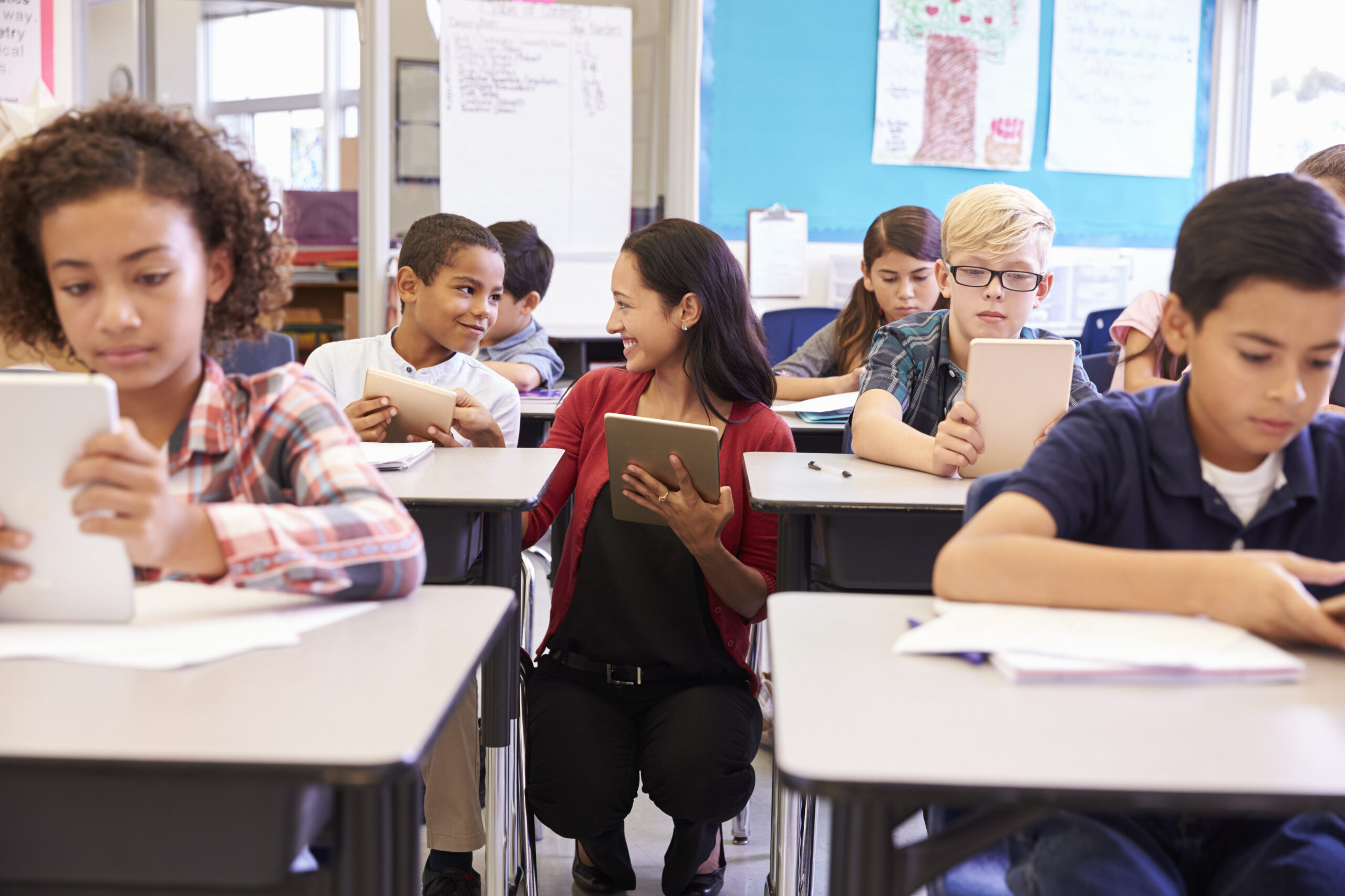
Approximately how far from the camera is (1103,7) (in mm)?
4492

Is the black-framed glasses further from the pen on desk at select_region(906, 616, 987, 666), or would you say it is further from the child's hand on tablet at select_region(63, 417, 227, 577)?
the child's hand on tablet at select_region(63, 417, 227, 577)

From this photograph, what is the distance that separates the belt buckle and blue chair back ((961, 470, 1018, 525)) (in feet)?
2.32

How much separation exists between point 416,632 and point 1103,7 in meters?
4.54

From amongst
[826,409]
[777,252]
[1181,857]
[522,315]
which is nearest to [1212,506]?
[1181,857]

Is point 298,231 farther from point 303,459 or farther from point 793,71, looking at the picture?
point 303,459

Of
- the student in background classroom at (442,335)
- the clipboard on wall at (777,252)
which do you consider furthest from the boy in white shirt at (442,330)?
the clipboard on wall at (777,252)

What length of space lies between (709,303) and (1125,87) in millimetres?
3534

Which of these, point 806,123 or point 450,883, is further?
point 806,123

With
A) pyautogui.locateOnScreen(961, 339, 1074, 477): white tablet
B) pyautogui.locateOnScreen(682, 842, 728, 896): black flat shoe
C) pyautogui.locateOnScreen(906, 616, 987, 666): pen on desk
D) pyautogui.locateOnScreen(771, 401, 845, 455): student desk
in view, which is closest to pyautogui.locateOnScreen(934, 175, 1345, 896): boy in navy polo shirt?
pyautogui.locateOnScreen(906, 616, 987, 666): pen on desk

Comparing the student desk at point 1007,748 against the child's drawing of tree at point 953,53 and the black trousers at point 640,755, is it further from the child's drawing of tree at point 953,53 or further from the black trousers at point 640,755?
the child's drawing of tree at point 953,53

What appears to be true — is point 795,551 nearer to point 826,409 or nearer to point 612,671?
point 612,671

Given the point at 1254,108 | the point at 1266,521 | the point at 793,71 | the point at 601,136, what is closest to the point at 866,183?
the point at 793,71

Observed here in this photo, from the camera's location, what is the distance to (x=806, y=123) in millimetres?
4414

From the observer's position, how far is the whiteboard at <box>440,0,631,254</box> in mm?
4242
